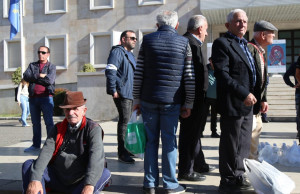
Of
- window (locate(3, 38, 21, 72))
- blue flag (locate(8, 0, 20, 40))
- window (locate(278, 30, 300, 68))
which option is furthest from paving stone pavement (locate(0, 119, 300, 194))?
window (locate(3, 38, 21, 72))

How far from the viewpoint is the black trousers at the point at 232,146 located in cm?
387

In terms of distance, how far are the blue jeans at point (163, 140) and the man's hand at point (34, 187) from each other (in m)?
1.10

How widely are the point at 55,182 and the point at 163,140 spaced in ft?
3.89

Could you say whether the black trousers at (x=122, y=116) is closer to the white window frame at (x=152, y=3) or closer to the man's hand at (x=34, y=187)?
the man's hand at (x=34, y=187)

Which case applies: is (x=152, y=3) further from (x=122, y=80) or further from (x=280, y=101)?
(x=122, y=80)

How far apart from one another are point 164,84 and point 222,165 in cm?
106

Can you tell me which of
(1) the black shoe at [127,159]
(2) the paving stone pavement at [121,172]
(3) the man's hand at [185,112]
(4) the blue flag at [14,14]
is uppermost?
(4) the blue flag at [14,14]

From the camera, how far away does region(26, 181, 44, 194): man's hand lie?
3.31 meters

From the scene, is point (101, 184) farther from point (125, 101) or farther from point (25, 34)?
point (25, 34)

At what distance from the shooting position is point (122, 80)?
5578mm

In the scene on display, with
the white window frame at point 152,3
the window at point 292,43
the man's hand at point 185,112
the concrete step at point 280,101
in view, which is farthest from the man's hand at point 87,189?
the window at point 292,43

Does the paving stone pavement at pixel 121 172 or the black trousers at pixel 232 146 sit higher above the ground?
the black trousers at pixel 232 146

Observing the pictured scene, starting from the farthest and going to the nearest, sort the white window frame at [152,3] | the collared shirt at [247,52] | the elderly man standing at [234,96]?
1. the white window frame at [152,3]
2. the collared shirt at [247,52]
3. the elderly man standing at [234,96]

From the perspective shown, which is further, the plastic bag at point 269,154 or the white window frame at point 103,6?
the white window frame at point 103,6
